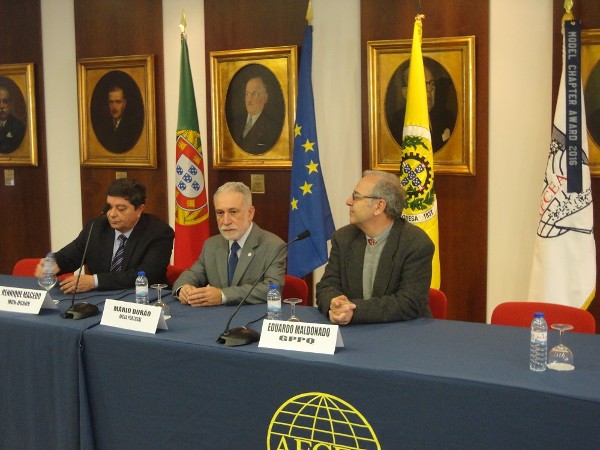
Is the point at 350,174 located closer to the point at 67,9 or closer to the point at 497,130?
the point at 497,130

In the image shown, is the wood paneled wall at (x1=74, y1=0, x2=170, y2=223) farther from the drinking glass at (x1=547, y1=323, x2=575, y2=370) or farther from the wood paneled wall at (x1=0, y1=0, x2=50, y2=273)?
the drinking glass at (x1=547, y1=323, x2=575, y2=370)

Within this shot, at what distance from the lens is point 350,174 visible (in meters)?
5.05

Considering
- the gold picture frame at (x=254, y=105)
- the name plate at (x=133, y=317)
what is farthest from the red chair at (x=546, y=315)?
the gold picture frame at (x=254, y=105)

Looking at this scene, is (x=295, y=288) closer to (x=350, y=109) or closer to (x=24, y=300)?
(x=24, y=300)

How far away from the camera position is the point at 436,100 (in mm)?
4672

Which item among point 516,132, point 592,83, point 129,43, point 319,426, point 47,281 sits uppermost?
point 129,43

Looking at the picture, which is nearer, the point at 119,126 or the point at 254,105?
the point at 254,105

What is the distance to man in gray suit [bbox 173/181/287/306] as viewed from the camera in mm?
3424

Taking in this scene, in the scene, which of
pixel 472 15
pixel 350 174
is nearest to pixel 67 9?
pixel 350 174

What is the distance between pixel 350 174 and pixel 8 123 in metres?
3.04

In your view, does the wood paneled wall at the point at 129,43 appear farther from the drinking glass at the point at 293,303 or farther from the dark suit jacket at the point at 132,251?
the drinking glass at the point at 293,303

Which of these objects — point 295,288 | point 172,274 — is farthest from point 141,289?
point 172,274

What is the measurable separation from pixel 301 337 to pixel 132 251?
1571 mm

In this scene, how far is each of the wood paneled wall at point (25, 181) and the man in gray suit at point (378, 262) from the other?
3.77 meters
